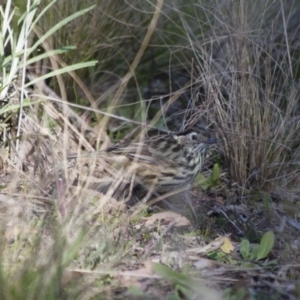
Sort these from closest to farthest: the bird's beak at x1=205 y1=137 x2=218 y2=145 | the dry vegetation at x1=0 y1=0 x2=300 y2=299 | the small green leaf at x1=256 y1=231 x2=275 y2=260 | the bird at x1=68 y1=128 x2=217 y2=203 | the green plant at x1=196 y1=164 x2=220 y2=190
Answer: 1. the dry vegetation at x1=0 y1=0 x2=300 y2=299
2. the small green leaf at x1=256 y1=231 x2=275 y2=260
3. the bird at x1=68 y1=128 x2=217 y2=203
4. the bird's beak at x1=205 y1=137 x2=218 y2=145
5. the green plant at x1=196 y1=164 x2=220 y2=190

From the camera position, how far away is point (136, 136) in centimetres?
705

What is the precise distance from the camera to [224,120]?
6.36 meters

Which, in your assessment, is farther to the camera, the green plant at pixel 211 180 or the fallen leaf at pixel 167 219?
the green plant at pixel 211 180

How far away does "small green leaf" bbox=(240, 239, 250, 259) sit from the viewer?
4.98 metres

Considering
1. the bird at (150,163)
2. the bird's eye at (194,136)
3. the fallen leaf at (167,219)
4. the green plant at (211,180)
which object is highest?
the bird's eye at (194,136)

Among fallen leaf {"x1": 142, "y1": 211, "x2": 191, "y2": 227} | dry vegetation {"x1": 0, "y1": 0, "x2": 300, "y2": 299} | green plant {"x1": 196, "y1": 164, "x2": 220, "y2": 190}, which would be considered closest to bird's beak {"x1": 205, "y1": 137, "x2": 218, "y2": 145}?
dry vegetation {"x1": 0, "y1": 0, "x2": 300, "y2": 299}

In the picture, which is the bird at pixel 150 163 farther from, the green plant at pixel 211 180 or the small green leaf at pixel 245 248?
the small green leaf at pixel 245 248

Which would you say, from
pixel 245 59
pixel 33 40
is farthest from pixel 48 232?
pixel 33 40

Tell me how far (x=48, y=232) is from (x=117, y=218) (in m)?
0.81

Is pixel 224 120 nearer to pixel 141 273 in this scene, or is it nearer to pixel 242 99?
pixel 242 99

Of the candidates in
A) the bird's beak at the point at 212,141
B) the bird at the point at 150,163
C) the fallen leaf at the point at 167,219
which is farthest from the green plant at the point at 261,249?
the bird's beak at the point at 212,141

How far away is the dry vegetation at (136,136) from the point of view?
4414 millimetres

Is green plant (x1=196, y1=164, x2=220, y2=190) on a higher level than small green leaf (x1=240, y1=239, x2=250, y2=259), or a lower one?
lower

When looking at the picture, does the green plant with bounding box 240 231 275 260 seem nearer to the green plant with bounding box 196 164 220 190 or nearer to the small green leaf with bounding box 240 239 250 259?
the small green leaf with bounding box 240 239 250 259
